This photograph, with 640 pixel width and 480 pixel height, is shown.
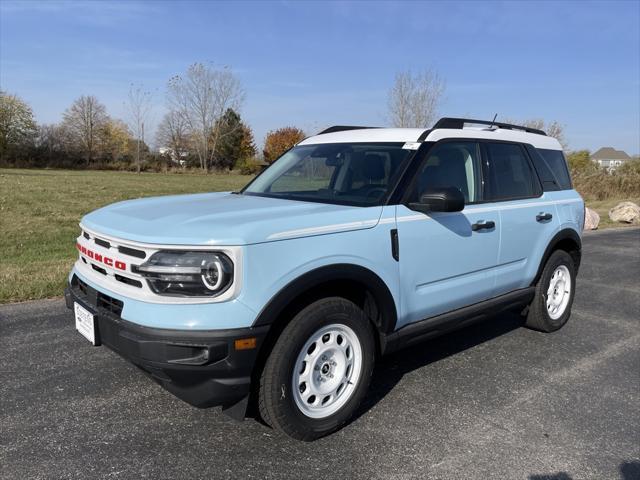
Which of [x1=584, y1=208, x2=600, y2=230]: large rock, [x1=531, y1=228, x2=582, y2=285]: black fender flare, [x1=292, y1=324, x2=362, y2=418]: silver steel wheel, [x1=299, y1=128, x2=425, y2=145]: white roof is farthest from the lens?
[x1=584, y1=208, x2=600, y2=230]: large rock

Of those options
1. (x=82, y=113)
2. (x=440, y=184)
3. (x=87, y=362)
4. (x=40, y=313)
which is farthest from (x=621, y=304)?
(x=82, y=113)

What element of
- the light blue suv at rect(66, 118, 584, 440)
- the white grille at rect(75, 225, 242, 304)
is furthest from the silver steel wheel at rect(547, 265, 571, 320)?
the white grille at rect(75, 225, 242, 304)

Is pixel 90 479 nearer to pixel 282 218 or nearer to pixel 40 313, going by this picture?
pixel 282 218

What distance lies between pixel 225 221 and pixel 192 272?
15.5 inches

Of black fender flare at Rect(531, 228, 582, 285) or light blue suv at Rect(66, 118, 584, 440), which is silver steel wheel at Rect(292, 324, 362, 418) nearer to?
light blue suv at Rect(66, 118, 584, 440)

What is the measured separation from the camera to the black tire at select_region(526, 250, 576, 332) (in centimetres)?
496

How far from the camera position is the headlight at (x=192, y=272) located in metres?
2.64

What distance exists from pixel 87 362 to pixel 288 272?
88.0 inches

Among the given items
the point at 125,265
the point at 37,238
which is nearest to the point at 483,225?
the point at 125,265

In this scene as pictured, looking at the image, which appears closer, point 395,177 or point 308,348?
point 308,348

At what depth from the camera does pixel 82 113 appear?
68312 millimetres

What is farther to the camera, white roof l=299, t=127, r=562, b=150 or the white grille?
white roof l=299, t=127, r=562, b=150

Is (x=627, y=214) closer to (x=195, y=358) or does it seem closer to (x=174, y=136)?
(x=195, y=358)

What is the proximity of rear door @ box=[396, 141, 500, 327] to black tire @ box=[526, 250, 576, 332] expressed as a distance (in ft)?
3.30
